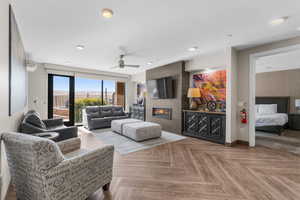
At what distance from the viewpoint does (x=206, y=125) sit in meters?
4.04

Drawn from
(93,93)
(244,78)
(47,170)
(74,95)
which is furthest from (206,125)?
(74,95)

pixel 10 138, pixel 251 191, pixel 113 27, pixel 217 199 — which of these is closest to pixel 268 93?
pixel 251 191

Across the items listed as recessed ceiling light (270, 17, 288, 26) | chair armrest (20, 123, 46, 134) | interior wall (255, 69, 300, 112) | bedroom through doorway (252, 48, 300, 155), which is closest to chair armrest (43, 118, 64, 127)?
chair armrest (20, 123, 46, 134)

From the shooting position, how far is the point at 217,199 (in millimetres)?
1677

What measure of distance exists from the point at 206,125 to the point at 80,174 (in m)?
3.55

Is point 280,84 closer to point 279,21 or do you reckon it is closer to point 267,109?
point 267,109

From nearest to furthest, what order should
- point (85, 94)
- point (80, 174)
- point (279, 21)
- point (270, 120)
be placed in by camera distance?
point (80, 174) → point (279, 21) → point (270, 120) → point (85, 94)

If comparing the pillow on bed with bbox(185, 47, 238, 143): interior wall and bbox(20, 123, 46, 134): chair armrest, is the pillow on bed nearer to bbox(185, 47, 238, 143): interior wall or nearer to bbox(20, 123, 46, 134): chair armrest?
bbox(185, 47, 238, 143): interior wall

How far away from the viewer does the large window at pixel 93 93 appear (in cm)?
616

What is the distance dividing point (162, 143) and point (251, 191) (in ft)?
7.17

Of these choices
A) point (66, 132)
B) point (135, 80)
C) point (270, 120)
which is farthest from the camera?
point (135, 80)

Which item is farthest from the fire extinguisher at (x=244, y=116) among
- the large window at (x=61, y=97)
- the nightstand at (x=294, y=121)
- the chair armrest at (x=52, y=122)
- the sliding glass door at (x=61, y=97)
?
the large window at (x=61, y=97)

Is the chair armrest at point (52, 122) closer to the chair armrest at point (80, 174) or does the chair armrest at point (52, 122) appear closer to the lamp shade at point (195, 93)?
the chair armrest at point (80, 174)

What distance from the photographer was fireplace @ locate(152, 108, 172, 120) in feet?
17.2
